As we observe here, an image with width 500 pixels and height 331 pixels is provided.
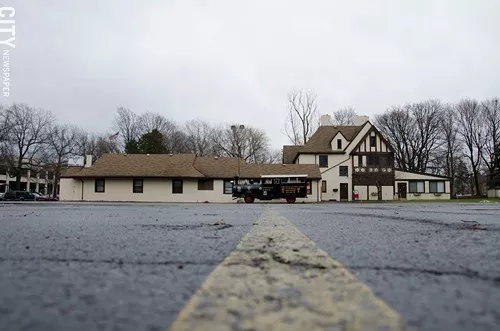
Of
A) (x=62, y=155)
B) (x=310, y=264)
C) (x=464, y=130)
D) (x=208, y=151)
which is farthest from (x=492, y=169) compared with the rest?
(x=62, y=155)

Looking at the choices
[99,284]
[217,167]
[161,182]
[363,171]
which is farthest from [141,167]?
[99,284]

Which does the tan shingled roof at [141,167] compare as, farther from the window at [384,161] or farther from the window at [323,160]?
the window at [384,161]

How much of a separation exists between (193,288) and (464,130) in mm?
65157

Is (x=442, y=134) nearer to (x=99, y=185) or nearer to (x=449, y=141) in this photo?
(x=449, y=141)

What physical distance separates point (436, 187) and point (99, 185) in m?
39.6

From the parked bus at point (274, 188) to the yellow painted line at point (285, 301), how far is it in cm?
2994

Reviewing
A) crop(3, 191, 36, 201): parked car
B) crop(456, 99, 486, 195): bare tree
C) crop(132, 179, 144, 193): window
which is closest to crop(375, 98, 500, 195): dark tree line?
→ crop(456, 99, 486, 195): bare tree

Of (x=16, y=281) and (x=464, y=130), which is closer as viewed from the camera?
(x=16, y=281)

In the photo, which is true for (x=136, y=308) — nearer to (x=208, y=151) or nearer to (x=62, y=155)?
(x=208, y=151)

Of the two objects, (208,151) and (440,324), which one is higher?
(208,151)

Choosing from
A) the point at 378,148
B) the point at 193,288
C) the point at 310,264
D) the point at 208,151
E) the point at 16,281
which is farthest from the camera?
the point at 208,151

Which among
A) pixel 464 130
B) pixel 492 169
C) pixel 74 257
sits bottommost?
pixel 74 257

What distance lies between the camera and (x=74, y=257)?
2.50 metres

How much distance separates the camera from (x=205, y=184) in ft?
128
